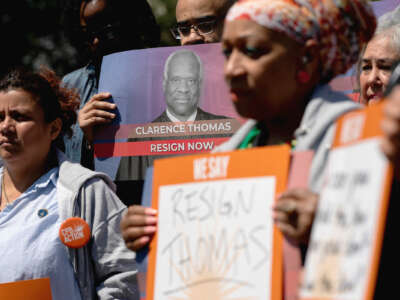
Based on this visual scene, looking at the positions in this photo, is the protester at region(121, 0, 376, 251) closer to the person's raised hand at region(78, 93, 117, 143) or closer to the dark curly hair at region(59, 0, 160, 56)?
the person's raised hand at region(78, 93, 117, 143)

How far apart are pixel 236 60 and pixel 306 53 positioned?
0.20m

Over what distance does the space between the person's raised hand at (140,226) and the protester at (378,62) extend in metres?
1.40

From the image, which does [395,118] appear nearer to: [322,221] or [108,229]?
[322,221]

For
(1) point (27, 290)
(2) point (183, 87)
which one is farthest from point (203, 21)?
(1) point (27, 290)

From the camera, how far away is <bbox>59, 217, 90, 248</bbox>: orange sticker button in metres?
3.38

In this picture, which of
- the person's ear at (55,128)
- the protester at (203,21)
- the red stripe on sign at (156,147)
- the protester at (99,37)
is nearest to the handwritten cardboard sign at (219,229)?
the red stripe on sign at (156,147)

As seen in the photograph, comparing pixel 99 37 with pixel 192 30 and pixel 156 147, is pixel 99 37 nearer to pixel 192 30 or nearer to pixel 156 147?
pixel 192 30

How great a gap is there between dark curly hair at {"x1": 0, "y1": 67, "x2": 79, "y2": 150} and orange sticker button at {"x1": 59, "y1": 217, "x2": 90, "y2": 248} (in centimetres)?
70

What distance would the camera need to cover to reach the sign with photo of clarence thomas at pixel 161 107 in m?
3.47

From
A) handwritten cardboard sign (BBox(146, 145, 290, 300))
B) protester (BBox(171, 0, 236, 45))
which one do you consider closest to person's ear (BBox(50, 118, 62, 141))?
protester (BBox(171, 0, 236, 45))

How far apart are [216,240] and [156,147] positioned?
1.54m

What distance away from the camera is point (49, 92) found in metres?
3.92

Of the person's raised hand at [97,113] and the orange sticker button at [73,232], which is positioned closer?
the orange sticker button at [73,232]

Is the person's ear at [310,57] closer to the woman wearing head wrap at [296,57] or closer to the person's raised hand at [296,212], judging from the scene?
the woman wearing head wrap at [296,57]
